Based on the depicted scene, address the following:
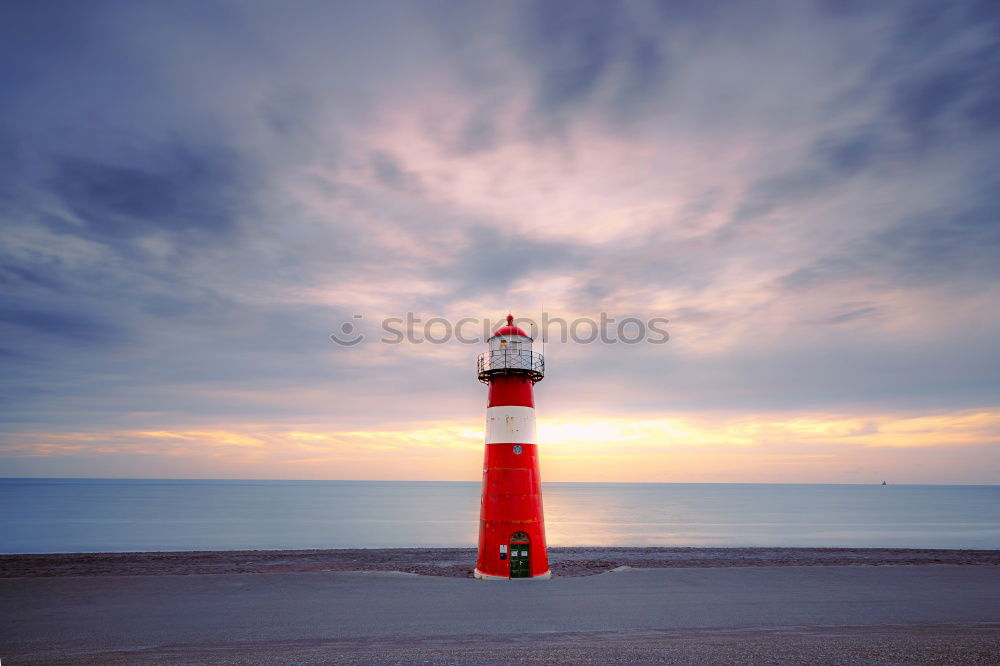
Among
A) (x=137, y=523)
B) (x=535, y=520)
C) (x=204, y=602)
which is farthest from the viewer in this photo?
(x=137, y=523)

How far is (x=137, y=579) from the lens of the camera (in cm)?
2288

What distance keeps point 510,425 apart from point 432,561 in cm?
1278

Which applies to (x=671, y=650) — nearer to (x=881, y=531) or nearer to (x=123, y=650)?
(x=123, y=650)

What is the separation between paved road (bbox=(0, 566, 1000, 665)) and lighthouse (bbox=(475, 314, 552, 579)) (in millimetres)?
896

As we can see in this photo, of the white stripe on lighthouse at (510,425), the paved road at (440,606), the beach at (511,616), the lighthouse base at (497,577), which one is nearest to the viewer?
the beach at (511,616)

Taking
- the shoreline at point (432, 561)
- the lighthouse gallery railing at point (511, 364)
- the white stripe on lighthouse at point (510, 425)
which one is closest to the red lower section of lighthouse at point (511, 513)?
the white stripe on lighthouse at point (510, 425)

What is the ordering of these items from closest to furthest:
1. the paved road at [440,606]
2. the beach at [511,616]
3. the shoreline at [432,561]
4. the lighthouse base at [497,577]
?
the beach at [511,616] < the paved road at [440,606] < the lighthouse base at [497,577] < the shoreline at [432,561]

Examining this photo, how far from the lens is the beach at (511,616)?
45.5 feet

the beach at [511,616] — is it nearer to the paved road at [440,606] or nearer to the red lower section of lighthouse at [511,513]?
the paved road at [440,606]

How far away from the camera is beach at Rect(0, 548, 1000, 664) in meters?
13.9

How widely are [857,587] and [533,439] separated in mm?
12453

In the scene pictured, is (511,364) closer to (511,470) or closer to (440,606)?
(511,470)

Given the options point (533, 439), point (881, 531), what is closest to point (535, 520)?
point (533, 439)

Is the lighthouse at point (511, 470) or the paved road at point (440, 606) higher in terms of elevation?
the lighthouse at point (511, 470)
